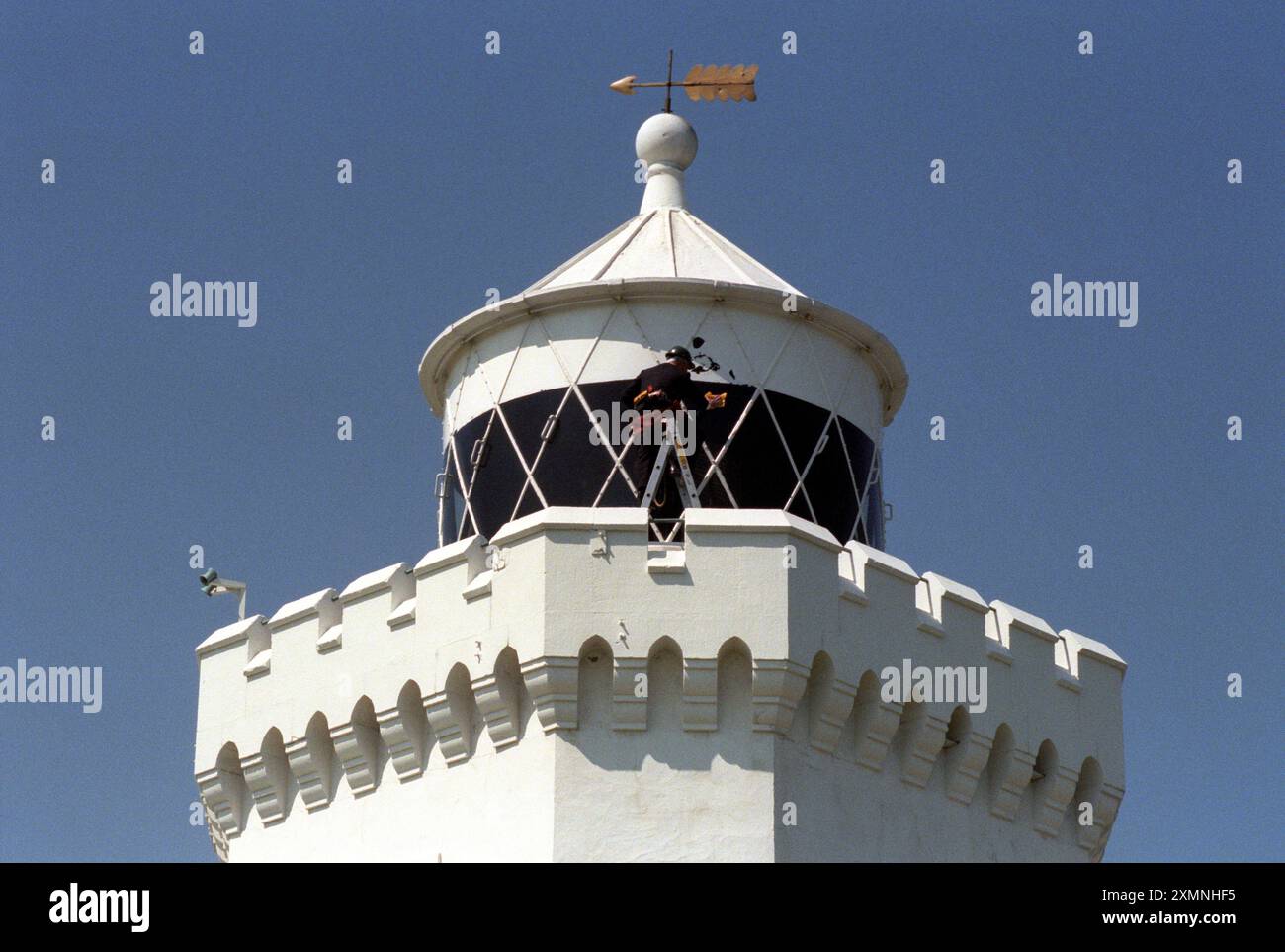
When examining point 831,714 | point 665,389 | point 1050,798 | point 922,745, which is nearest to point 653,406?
point 665,389

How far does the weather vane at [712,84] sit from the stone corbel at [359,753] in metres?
6.08

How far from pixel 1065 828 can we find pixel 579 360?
490cm

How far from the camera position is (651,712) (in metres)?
20.5

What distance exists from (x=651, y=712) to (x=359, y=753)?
239 centimetres

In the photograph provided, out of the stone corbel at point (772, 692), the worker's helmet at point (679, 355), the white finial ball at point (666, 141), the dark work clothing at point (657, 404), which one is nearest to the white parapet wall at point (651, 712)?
the stone corbel at point (772, 692)

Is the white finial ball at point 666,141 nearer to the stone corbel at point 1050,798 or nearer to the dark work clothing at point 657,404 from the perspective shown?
the dark work clothing at point 657,404

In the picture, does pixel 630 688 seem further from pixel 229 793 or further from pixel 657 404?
pixel 229 793

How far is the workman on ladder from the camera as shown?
21562 millimetres

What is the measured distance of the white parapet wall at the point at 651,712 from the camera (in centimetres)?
2036

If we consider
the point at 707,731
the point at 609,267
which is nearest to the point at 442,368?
the point at 609,267

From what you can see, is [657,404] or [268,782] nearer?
[657,404]

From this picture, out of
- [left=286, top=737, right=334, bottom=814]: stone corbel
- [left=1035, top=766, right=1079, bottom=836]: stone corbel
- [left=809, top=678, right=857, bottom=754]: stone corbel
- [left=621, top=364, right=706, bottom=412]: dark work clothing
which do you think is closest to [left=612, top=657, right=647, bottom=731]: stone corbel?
[left=809, top=678, right=857, bottom=754]: stone corbel
